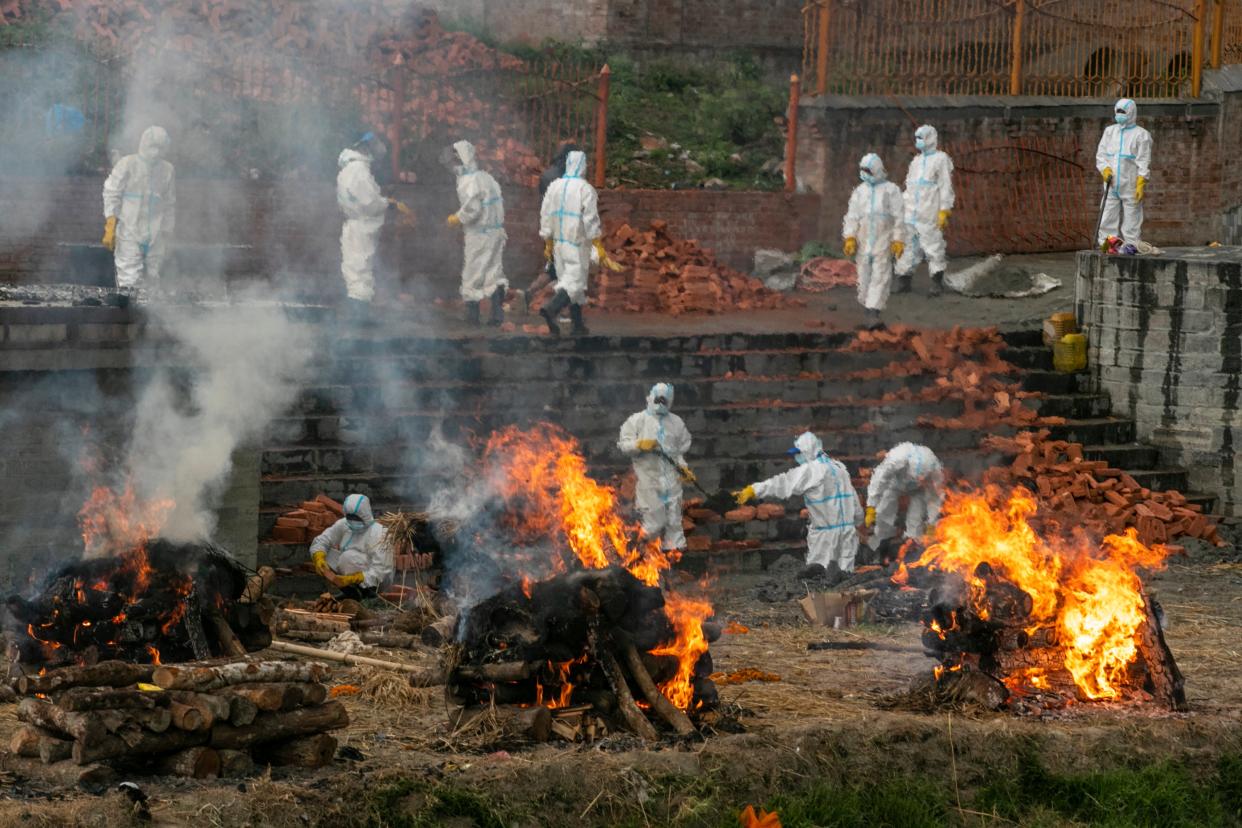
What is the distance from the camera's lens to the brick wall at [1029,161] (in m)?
22.3

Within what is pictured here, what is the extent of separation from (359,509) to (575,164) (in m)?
4.99

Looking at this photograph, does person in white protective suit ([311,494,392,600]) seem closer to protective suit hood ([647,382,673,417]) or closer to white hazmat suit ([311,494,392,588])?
white hazmat suit ([311,494,392,588])

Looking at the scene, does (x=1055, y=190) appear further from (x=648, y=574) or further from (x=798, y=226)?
(x=648, y=574)

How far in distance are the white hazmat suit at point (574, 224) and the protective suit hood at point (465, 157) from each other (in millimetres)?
960

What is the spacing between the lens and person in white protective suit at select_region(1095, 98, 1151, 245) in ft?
66.4

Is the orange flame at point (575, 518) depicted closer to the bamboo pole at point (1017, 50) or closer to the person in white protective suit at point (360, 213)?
the person in white protective suit at point (360, 213)

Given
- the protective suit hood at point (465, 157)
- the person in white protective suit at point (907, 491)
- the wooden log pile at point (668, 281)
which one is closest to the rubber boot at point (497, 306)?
the protective suit hood at point (465, 157)

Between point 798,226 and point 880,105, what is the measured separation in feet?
5.62

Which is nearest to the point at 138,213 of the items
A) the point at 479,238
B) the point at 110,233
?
the point at 110,233

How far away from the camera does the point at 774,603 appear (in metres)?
14.8

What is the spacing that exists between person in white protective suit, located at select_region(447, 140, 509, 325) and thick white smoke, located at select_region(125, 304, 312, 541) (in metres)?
4.85

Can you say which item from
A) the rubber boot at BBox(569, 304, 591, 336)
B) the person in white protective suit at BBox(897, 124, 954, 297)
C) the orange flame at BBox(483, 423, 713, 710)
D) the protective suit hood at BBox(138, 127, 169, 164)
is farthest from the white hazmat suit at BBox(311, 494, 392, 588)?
the person in white protective suit at BBox(897, 124, 954, 297)

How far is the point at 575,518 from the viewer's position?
1212 centimetres

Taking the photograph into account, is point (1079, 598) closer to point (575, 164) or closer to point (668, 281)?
point (575, 164)
